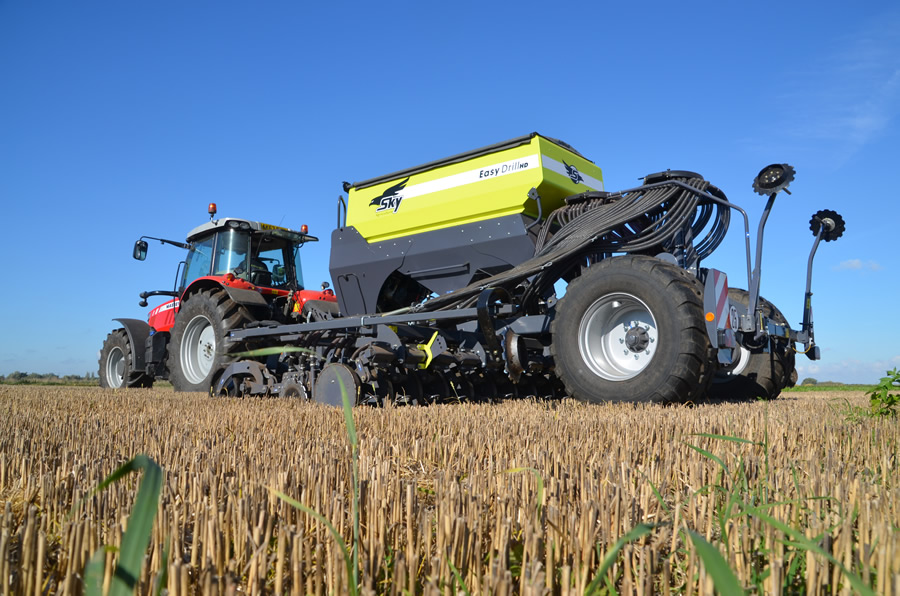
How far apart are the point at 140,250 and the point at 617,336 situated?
21.4ft

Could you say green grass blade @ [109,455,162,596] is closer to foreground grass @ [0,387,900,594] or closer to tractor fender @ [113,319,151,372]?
foreground grass @ [0,387,900,594]

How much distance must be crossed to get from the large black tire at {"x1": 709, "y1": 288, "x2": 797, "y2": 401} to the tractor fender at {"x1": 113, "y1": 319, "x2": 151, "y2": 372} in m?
8.29

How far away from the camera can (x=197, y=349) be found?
26.0 ft

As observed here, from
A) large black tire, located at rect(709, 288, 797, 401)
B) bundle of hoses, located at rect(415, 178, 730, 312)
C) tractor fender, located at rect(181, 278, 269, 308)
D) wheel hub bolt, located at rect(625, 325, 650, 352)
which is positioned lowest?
large black tire, located at rect(709, 288, 797, 401)

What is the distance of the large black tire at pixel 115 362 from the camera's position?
34.6ft

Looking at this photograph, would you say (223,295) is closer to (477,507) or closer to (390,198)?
(390,198)

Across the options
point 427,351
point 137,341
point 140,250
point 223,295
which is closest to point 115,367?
point 137,341

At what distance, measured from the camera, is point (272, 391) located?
21.0 ft

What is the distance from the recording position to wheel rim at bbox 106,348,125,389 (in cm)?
1102

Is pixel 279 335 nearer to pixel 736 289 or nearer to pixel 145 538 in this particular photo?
pixel 736 289

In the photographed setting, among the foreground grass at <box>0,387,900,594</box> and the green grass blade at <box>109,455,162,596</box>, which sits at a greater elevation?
the green grass blade at <box>109,455,162,596</box>

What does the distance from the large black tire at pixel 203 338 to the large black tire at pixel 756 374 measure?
17.4ft

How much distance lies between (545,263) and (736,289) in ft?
10.7

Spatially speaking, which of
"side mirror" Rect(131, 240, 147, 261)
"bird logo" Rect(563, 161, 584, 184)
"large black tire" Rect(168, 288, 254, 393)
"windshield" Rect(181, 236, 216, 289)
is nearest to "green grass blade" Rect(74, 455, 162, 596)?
"bird logo" Rect(563, 161, 584, 184)
